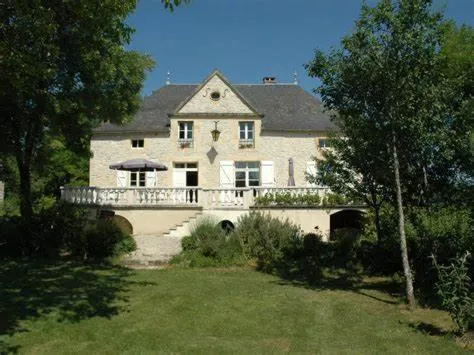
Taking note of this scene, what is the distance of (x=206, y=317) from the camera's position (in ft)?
29.3

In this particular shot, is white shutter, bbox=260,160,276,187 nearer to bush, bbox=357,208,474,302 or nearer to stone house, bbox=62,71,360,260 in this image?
stone house, bbox=62,71,360,260

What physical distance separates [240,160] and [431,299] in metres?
19.0

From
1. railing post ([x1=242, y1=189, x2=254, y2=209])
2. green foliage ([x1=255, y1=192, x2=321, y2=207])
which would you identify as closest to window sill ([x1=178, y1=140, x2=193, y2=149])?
railing post ([x1=242, y1=189, x2=254, y2=209])

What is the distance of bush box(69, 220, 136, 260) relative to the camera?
15.8 m

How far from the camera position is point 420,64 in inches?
374

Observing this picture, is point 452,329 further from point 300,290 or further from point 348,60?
point 348,60

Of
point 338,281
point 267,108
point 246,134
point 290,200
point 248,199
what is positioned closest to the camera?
point 338,281

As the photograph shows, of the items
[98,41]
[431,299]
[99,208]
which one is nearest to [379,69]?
[431,299]

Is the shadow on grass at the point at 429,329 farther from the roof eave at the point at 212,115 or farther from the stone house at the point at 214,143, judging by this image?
the roof eave at the point at 212,115

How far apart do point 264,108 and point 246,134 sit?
2660mm

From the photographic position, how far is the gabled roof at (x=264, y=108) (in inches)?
1135

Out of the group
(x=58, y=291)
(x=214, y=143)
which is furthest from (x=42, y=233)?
(x=214, y=143)

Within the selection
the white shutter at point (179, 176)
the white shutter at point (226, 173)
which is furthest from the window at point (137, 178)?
the white shutter at point (226, 173)

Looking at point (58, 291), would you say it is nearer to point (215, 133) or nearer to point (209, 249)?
point (209, 249)
